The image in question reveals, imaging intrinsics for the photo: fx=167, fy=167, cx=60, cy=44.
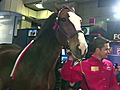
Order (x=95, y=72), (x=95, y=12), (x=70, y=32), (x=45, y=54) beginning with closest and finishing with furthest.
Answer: (x=70, y=32) < (x=45, y=54) < (x=95, y=72) < (x=95, y=12)

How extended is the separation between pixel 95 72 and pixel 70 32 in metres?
0.71

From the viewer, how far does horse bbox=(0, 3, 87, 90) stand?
1611 millimetres

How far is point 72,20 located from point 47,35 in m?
0.34

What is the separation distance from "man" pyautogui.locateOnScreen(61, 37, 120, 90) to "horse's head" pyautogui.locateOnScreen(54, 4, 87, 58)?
0.42 meters

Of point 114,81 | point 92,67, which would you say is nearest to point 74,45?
point 92,67

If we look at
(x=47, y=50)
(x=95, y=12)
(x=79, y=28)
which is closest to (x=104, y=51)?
(x=79, y=28)

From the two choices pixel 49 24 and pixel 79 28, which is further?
pixel 49 24

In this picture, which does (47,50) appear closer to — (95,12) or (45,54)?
(45,54)

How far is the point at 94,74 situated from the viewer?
2.06 metres

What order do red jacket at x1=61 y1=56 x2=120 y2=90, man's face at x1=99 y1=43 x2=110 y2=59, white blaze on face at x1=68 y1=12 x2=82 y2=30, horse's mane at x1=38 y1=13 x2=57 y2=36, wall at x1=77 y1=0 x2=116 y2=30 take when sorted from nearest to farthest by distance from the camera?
white blaze on face at x1=68 y1=12 x2=82 y2=30, horse's mane at x1=38 y1=13 x2=57 y2=36, red jacket at x1=61 y1=56 x2=120 y2=90, man's face at x1=99 y1=43 x2=110 y2=59, wall at x1=77 y1=0 x2=116 y2=30

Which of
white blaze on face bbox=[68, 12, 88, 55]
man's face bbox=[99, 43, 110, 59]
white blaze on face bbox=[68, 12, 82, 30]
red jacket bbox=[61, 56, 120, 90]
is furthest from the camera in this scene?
man's face bbox=[99, 43, 110, 59]

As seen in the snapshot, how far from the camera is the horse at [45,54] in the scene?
63.4 inches

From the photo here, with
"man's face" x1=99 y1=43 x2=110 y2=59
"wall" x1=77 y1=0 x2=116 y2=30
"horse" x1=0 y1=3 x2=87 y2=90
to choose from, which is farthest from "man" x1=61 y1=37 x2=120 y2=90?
"wall" x1=77 y1=0 x2=116 y2=30

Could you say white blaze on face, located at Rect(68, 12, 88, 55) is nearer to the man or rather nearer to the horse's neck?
the horse's neck
